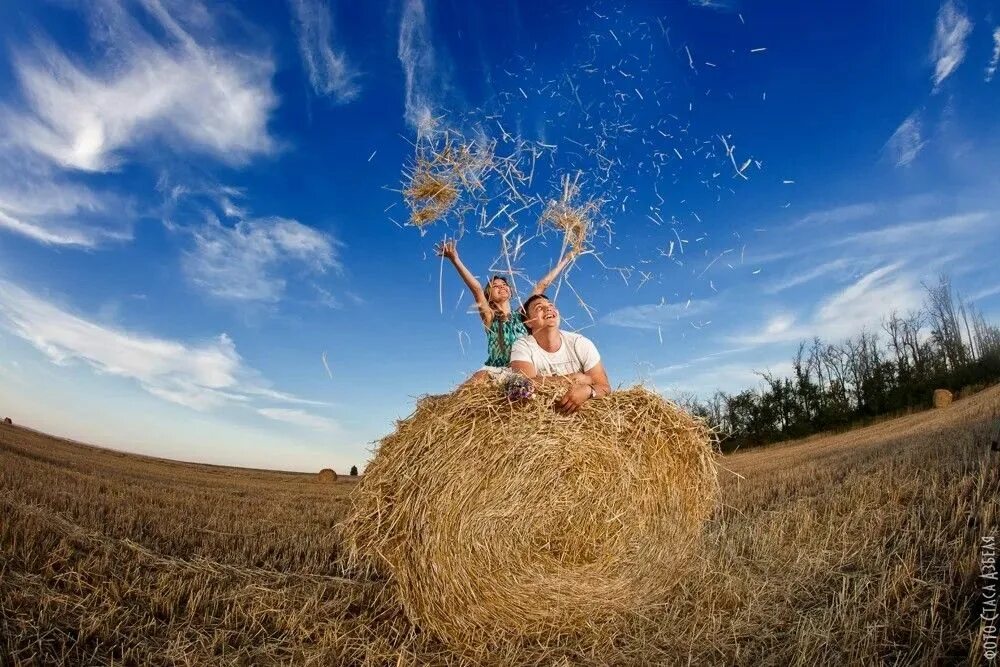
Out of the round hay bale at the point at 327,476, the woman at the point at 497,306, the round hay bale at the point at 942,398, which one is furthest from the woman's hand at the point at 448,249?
the round hay bale at the point at 942,398

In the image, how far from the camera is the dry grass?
3609 mm

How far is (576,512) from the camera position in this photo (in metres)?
4.21

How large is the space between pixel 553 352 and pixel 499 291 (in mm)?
1033

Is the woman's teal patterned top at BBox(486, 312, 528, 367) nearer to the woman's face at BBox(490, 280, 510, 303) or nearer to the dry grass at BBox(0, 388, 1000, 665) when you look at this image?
the woman's face at BBox(490, 280, 510, 303)

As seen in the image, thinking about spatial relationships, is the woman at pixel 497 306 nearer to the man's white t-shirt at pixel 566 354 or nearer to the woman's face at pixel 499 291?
the woman's face at pixel 499 291

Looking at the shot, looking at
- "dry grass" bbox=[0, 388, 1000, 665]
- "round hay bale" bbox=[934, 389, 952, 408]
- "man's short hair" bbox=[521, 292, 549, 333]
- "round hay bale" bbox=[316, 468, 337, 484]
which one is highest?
"round hay bale" bbox=[934, 389, 952, 408]

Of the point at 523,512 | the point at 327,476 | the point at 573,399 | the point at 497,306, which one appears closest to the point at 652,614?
the point at 523,512

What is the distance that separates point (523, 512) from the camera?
4070 mm

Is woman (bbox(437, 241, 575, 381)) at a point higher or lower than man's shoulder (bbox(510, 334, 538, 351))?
higher

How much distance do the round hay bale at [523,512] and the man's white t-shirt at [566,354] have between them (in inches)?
13.3

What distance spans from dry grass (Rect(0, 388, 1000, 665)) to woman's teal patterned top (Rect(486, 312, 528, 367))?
1890mm

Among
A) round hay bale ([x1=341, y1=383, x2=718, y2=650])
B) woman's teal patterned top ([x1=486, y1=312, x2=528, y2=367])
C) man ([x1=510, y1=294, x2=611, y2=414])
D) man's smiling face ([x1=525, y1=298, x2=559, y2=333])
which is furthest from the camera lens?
woman's teal patterned top ([x1=486, y1=312, x2=528, y2=367])

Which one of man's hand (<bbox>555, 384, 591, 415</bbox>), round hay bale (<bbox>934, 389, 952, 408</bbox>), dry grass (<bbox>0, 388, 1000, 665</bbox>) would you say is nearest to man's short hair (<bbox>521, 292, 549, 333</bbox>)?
man's hand (<bbox>555, 384, 591, 415</bbox>)

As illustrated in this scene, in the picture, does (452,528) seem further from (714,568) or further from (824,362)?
(824,362)
